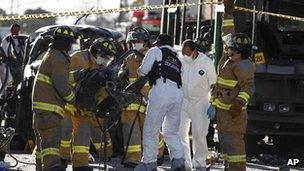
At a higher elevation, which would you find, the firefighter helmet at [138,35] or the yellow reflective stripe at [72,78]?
the firefighter helmet at [138,35]

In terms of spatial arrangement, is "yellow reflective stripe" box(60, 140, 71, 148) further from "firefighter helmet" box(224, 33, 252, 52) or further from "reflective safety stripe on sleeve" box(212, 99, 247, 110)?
"firefighter helmet" box(224, 33, 252, 52)

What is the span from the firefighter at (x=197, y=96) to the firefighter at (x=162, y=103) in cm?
57

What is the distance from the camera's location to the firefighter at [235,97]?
909 centimetres

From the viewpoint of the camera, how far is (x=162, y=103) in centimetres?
934

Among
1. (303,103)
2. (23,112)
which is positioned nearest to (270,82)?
(303,103)

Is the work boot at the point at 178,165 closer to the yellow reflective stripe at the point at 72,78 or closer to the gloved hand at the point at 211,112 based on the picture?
the gloved hand at the point at 211,112

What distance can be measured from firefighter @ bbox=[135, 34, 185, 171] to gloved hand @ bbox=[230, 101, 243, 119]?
0.74 meters

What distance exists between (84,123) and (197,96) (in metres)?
1.72

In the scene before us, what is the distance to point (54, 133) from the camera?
342 inches

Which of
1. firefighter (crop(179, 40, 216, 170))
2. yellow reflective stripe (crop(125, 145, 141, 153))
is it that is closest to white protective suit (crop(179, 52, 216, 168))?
firefighter (crop(179, 40, 216, 170))

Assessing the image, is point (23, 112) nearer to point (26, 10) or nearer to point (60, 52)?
point (60, 52)

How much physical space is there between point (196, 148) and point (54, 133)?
2.25 metres

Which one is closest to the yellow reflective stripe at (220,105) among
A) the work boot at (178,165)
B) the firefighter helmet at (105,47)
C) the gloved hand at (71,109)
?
the work boot at (178,165)

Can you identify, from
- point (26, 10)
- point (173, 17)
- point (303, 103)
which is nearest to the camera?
point (303, 103)
